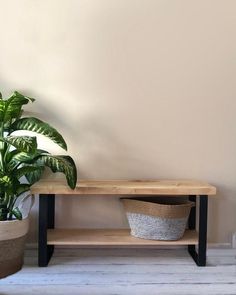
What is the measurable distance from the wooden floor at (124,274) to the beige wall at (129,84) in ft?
0.76

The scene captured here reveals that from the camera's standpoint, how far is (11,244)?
1.72m

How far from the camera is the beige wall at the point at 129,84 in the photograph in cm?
210

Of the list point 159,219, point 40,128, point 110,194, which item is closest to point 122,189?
point 110,194

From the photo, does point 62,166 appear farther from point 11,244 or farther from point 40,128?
point 11,244

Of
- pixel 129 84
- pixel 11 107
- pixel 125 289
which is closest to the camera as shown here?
pixel 125 289

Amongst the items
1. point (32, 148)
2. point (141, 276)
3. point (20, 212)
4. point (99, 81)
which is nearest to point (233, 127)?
point (99, 81)

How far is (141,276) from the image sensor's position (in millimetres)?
1751

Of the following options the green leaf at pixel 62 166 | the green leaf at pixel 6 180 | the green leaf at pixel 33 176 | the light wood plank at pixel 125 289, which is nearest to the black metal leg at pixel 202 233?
the light wood plank at pixel 125 289

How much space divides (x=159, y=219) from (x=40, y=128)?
0.86 metres

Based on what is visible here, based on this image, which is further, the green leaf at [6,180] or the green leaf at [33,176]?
the green leaf at [33,176]

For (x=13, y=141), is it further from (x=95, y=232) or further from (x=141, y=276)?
(x=141, y=276)

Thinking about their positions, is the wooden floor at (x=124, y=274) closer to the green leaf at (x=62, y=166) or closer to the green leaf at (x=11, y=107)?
the green leaf at (x=62, y=166)

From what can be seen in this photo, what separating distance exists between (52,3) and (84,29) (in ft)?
0.87

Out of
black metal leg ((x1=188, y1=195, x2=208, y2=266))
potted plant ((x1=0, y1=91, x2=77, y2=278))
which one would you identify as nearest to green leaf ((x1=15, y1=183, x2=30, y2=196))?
potted plant ((x1=0, y1=91, x2=77, y2=278))
